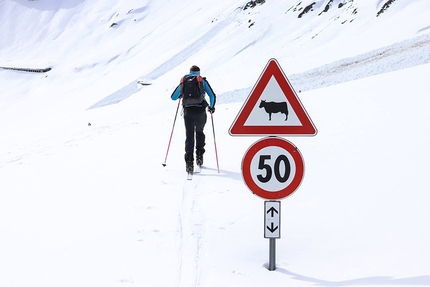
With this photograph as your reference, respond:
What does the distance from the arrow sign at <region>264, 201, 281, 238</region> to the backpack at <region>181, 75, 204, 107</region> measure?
12.1 ft

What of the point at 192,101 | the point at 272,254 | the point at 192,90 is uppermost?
the point at 192,90

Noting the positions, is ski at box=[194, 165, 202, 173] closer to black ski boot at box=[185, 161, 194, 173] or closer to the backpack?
black ski boot at box=[185, 161, 194, 173]

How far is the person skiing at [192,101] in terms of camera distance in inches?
288

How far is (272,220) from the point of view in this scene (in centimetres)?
388

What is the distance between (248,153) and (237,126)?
0.24m

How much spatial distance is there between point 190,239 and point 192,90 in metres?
3.11

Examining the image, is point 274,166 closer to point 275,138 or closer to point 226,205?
point 275,138

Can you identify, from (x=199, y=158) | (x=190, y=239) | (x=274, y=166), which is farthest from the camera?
(x=199, y=158)

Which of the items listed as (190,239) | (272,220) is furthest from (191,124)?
(272,220)

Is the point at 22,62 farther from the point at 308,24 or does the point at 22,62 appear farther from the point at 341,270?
the point at 341,270

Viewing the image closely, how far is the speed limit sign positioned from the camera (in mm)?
3691

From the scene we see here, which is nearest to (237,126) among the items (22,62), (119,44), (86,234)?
(86,234)

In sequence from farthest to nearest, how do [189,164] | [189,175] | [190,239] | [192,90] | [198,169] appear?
1. [198,169]
2. [189,164]
3. [189,175]
4. [192,90]
5. [190,239]

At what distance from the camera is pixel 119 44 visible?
71.7m
